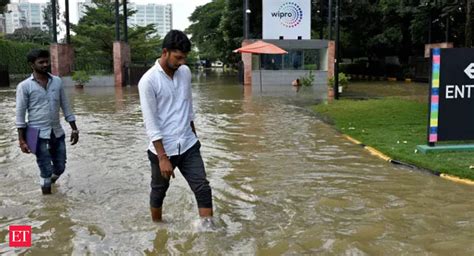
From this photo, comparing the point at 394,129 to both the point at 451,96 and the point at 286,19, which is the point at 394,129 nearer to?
the point at 451,96

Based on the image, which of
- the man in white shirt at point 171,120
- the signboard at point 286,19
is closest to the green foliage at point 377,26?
the signboard at point 286,19

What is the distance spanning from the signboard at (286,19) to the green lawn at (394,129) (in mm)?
12907

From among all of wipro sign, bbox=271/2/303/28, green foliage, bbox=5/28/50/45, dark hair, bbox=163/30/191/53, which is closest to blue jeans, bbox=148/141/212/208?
dark hair, bbox=163/30/191/53

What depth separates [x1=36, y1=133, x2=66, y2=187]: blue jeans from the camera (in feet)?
18.5

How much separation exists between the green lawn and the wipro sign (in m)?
13.1

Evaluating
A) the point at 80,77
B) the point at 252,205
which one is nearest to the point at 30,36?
the point at 80,77

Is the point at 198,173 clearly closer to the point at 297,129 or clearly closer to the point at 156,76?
the point at 156,76

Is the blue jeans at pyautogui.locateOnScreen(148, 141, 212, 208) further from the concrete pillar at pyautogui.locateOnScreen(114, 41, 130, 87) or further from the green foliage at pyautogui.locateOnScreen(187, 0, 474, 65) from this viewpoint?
the concrete pillar at pyautogui.locateOnScreen(114, 41, 130, 87)

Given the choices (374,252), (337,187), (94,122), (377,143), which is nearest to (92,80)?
(94,122)

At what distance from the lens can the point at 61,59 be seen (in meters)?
29.8

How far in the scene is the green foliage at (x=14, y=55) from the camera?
122 ft

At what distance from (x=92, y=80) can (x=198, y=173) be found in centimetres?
2628

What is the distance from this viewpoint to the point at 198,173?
14.3 feet
